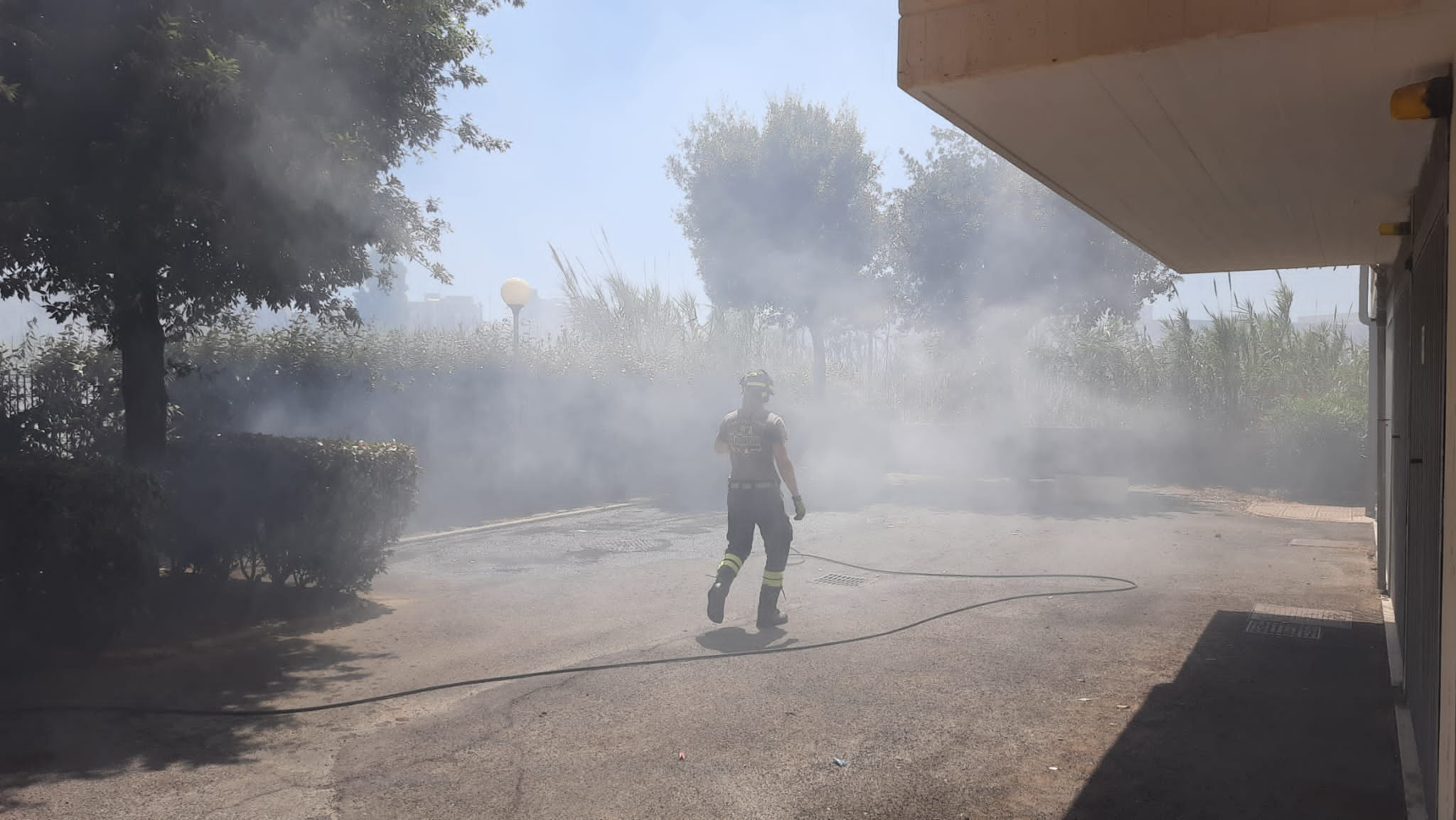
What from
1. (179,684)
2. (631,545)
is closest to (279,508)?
(179,684)

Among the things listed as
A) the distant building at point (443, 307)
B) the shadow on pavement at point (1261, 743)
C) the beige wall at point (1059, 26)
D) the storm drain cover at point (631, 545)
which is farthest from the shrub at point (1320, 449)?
the distant building at point (443, 307)

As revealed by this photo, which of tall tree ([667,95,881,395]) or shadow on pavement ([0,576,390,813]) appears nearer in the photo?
shadow on pavement ([0,576,390,813])

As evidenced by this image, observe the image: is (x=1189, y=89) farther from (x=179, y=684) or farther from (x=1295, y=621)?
(x=179, y=684)

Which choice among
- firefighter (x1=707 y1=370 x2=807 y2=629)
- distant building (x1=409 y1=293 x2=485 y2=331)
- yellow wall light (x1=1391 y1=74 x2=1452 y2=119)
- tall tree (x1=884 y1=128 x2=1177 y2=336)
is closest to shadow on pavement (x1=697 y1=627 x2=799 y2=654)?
firefighter (x1=707 y1=370 x2=807 y2=629)

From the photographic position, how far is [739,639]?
6.54 m

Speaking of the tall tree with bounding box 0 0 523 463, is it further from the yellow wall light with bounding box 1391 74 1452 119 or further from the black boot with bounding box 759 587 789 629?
the yellow wall light with bounding box 1391 74 1452 119

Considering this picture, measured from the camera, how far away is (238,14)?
6391 millimetres

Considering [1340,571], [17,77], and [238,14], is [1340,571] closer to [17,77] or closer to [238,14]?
[238,14]

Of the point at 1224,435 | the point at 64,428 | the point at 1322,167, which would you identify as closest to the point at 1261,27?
the point at 1322,167

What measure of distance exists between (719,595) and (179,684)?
3394 millimetres

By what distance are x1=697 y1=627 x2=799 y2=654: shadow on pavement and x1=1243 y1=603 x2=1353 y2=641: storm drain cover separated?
320 centimetres

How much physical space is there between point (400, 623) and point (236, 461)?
197cm

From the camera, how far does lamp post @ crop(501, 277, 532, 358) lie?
14.9 metres

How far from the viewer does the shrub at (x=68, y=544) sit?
5613 mm
